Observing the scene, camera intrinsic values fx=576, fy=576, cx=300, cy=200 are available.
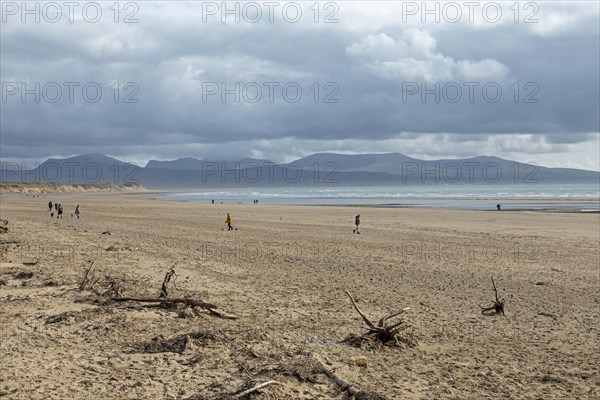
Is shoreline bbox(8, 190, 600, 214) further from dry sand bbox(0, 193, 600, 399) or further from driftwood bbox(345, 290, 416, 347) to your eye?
driftwood bbox(345, 290, 416, 347)

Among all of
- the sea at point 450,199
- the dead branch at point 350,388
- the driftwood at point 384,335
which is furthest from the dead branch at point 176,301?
the sea at point 450,199

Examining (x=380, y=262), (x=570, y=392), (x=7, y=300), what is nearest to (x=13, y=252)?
(x=7, y=300)

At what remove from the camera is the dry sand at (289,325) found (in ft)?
22.5

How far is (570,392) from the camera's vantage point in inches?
273

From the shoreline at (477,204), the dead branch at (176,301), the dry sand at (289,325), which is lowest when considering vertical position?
the shoreline at (477,204)

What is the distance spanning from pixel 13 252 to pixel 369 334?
41.3 ft

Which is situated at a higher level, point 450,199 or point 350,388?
point 350,388

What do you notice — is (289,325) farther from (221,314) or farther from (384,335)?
(384,335)

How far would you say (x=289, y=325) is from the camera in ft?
31.4

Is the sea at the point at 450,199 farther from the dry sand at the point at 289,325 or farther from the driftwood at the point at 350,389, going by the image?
the driftwood at the point at 350,389

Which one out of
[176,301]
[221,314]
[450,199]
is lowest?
[450,199]

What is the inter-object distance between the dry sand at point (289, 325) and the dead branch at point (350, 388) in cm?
11

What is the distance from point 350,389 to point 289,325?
3.13 m

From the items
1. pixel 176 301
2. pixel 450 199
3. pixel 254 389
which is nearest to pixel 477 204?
pixel 450 199
